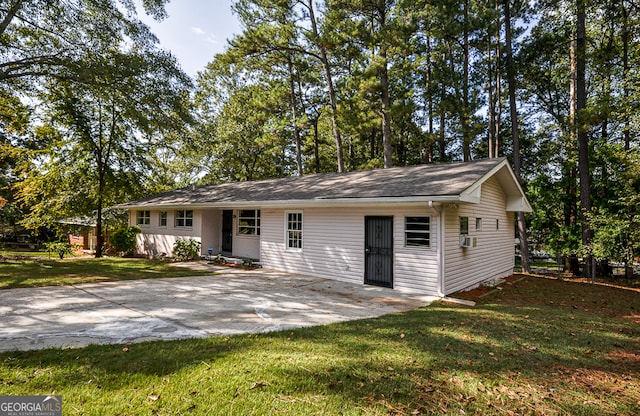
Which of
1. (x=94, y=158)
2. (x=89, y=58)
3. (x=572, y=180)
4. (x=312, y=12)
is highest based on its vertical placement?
(x=312, y=12)

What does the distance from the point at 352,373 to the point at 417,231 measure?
553cm

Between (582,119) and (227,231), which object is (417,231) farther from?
(227,231)

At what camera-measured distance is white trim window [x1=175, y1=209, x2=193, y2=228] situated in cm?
1516

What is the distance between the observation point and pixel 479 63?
17625 millimetres

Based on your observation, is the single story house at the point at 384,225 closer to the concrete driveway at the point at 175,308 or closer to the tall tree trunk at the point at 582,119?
the concrete driveway at the point at 175,308

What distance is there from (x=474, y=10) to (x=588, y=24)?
245 inches

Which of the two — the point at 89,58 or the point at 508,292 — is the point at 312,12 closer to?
the point at 89,58

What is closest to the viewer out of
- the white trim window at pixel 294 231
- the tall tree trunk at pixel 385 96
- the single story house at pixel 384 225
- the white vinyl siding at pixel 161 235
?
the single story house at pixel 384 225

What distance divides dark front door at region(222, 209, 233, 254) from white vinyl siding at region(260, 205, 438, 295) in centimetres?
269

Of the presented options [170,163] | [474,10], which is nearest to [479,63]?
[474,10]

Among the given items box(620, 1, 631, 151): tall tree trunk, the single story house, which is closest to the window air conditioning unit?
the single story house

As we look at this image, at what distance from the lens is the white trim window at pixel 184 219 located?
15164 millimetres

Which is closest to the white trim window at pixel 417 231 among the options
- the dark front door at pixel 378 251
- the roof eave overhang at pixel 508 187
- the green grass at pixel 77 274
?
the dark front door at pixel 378 251

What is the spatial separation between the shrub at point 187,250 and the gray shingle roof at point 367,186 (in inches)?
66.0
